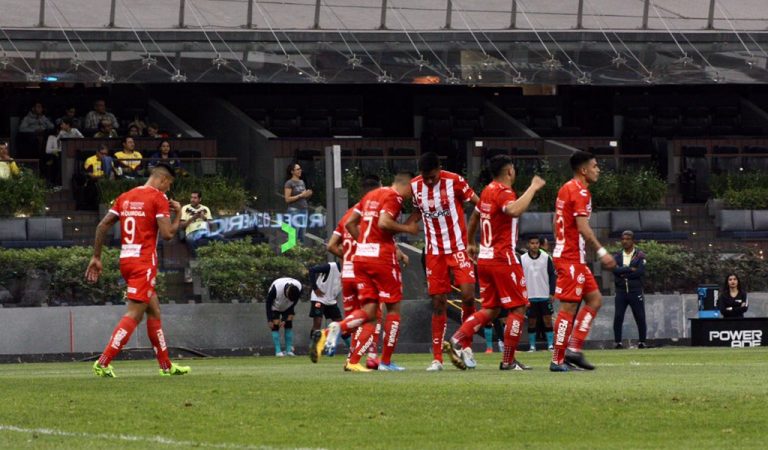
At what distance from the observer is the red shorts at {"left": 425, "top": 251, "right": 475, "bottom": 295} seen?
57.2 feet

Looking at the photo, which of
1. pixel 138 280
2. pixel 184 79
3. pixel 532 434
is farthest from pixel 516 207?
pixel 184 79

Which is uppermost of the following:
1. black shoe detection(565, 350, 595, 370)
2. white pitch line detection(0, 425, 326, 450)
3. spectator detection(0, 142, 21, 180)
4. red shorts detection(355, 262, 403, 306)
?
spectator detection(0, 142, 21, 180)

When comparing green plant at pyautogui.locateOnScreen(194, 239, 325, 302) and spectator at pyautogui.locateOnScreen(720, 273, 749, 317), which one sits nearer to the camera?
spectator at pyautogui.locateOnScreen(720, 273, 749, 317)

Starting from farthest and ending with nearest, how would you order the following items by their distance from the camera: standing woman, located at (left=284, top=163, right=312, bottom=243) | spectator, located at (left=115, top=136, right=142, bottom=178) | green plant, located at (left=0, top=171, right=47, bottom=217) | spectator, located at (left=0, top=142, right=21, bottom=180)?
spectator, located at (left=115, top=136, right=142, bottom=178)
spectator, located at (left=0, top=142, right=21, bottom=180)
green plant, located at (left=0, top=171, right=47, bottom=217)
standing woman, located at (left=284, top=163, right=312, bottom=243)

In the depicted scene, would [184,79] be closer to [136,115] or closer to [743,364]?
[136,115]

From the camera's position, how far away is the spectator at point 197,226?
104ft

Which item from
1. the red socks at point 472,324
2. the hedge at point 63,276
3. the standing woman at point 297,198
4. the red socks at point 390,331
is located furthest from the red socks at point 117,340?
the standing woman at point 297,198

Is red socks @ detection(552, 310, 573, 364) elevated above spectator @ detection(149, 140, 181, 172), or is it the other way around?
spectator @ detection(149, 140, 181, 172)

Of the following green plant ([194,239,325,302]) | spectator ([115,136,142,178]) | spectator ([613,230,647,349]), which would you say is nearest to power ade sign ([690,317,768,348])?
spectator ([613,230,647,349])

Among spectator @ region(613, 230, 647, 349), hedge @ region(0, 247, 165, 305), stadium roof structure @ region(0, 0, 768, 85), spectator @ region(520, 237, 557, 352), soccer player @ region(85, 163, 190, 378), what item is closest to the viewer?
soccer player @ region(85, 163, 190, 378)

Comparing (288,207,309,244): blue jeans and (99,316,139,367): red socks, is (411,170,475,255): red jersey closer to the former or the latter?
(99,316,139,367): red socks

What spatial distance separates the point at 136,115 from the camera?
41125 mm

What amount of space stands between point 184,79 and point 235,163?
11.9 feet

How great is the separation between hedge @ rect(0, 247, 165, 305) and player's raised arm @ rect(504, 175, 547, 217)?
14.5 m
